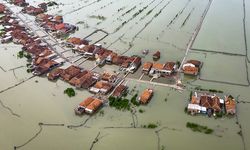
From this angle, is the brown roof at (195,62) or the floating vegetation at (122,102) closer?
the floating vegetation at (122,102)

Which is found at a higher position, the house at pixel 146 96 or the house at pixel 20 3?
the house at pixel 20 3

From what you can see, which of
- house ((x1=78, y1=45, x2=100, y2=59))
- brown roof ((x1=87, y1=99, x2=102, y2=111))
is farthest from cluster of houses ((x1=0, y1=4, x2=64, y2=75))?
brown roof ((x1=87, y1=99, x2=102, y2=111))

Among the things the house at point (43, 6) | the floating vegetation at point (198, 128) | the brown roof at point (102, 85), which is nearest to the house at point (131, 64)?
the brown roof at point (102, 85)

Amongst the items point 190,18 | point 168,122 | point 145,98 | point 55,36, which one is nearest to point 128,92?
point 145,98

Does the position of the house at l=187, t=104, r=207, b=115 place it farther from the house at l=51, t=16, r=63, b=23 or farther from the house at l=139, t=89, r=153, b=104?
the house at l=51, t=16, r=63, b=23

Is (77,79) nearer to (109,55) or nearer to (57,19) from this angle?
(109,55)

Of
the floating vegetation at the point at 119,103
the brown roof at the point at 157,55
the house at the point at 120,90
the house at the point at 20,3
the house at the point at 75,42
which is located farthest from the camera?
the house at the point at 20,3

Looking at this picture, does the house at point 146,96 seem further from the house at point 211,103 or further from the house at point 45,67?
the house at point 45,67

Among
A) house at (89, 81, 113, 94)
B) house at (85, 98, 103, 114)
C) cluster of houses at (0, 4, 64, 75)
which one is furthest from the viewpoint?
cluster of houses at (0, 4, 64, 75)
